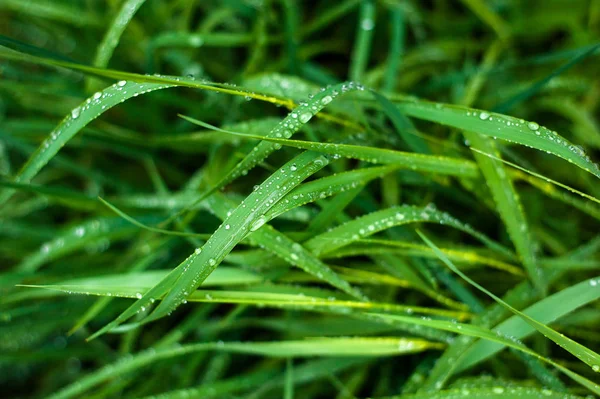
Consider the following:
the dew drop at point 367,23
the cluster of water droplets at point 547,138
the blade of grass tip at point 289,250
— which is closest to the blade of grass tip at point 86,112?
the blade of grass tip at point 289,250

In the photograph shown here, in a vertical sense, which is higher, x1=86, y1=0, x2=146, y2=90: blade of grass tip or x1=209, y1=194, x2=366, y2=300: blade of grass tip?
x1=86, y1=0, x2=146, y2=90: blade of grass tip

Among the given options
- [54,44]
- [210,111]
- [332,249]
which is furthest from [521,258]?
[54,44]

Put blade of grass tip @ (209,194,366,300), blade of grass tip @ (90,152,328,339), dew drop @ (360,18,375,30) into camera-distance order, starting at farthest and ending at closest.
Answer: dew drop @ (360,18,375,30)
blade of grass tip @ (209,194,366,300)
blade of grass tip @ (90,152,328,339)

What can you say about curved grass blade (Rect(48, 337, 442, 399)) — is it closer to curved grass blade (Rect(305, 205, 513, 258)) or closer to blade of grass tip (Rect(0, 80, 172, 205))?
curved grass blade (Rect(305, 205, 513, 258))

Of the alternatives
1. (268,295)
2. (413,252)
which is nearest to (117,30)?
(268,295)


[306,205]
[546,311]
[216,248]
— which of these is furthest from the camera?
[306,205]

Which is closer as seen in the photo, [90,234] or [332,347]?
[332,347]

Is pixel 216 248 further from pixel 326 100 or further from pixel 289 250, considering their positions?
pixel 326 100

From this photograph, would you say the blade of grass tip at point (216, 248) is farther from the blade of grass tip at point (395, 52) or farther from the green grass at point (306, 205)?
the blade of grass tip at point (395, 52)

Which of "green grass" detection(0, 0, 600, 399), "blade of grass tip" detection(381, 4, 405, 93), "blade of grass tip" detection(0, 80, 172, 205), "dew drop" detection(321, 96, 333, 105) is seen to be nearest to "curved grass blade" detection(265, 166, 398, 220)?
"green grass" detection(0, 0, 600, 399)
